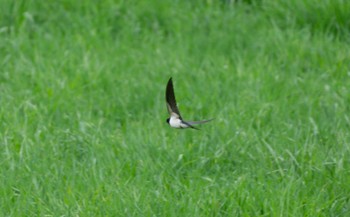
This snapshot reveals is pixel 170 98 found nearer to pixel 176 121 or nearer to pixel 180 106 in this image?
pixel 176 121

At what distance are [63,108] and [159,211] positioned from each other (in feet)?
4.87

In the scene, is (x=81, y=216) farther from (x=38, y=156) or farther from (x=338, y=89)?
(x=338, y=89)

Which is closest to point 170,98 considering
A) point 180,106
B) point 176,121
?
point 176,121

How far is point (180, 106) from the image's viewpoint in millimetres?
5145

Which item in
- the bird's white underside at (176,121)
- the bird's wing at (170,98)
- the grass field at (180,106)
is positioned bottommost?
the grass field at (180,106)

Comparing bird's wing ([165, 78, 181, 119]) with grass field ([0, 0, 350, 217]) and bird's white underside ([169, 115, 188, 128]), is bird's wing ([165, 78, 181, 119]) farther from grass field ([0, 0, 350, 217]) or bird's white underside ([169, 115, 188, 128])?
grass field ([0, 0, 350, 217])

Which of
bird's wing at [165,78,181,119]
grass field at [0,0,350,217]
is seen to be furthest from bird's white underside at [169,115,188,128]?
grass field at [0,0,350,217]

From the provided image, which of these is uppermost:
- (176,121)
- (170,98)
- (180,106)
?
(170,98)

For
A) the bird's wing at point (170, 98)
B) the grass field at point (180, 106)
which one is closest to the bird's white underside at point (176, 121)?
the bird's wing at point (170, 98)

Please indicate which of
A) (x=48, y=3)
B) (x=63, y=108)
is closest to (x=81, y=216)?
(x=63, y=108)

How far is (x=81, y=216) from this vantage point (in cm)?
376

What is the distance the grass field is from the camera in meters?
3.97

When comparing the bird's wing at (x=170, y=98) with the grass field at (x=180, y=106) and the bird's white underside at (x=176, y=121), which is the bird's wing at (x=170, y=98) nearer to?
the bird's white underside at (x=176, y=121)

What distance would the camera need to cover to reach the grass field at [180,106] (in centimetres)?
397
